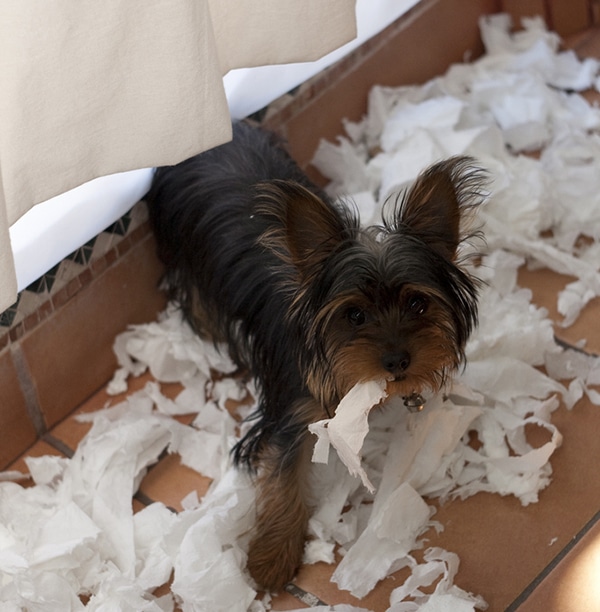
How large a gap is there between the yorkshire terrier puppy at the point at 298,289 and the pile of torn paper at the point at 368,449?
0.10 meters

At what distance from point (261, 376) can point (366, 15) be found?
117 centimetres

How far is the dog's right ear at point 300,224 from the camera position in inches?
66.8

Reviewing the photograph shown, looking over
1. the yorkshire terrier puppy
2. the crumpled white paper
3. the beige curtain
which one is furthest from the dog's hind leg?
Answer: the beige curtain

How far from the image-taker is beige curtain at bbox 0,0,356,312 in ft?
4.94

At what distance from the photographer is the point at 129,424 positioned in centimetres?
229

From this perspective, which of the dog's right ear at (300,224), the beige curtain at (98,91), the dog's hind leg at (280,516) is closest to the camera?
the beige curtain at (98,91)

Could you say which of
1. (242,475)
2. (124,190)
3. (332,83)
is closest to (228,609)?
(242,475)

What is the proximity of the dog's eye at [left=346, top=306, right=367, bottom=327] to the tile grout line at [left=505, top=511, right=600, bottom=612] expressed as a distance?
24.0 inches

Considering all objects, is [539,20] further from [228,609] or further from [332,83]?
[228,609]

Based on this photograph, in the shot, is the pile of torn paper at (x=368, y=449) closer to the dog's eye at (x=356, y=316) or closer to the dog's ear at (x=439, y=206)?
the dog's eye at (x=356, y=316)

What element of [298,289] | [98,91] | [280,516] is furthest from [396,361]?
[98,91]

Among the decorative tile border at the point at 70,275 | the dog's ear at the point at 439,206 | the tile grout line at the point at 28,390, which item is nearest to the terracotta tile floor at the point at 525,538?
the tile grout line at the point at 28,390

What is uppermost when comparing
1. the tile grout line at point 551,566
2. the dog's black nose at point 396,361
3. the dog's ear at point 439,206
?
the dog's ear at point 439,206

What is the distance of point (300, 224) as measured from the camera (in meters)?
1.73
